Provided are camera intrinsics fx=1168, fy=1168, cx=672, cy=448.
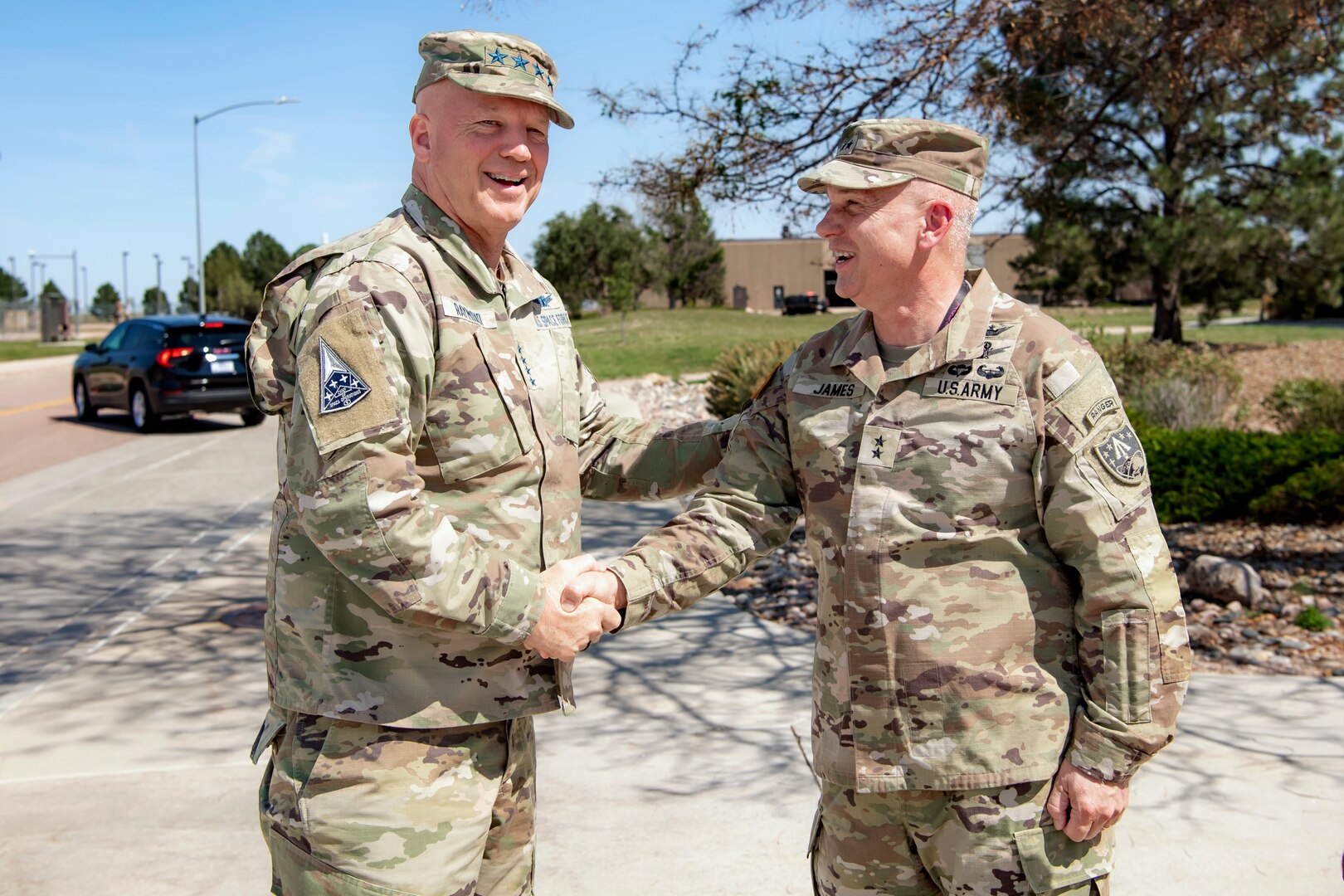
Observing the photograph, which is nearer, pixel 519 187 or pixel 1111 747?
pixel 1111 747

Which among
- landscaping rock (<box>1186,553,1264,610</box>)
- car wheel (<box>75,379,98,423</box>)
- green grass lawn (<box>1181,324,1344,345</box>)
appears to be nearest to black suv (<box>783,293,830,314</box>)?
green grass lawn (<box>1181,324,1344,345</box>)

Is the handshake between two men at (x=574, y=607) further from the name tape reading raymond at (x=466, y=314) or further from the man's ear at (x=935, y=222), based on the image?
the man's ear at (x=935, y=222)

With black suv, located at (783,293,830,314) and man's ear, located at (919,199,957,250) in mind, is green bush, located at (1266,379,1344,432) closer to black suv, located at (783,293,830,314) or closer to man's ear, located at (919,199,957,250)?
man's ear, located at (919,199,957,250)

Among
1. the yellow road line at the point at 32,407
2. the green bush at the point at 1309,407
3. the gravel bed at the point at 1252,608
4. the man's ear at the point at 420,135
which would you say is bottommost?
the gravel bed at the point at 1252,608

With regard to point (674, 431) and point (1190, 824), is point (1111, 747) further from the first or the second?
point (1190, 824)

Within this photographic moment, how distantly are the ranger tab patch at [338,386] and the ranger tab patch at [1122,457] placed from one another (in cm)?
144

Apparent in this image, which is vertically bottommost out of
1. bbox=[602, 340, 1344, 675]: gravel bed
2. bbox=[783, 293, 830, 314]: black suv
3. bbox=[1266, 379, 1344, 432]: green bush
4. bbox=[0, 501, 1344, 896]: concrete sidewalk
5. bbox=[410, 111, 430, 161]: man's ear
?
bbox=[0, 501, 1344, 896]: concrete sidewalk

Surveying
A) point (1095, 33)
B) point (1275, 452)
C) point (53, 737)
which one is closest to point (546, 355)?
point (53, 737)

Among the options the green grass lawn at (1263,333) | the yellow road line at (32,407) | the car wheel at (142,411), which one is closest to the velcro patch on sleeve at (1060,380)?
the car wheel at (142,411)

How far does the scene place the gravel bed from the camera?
5734mm

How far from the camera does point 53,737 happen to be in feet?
15.6

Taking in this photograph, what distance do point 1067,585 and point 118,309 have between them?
7052cm

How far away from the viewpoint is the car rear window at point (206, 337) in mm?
15836

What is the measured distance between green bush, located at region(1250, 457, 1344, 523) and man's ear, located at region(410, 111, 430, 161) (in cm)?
718
